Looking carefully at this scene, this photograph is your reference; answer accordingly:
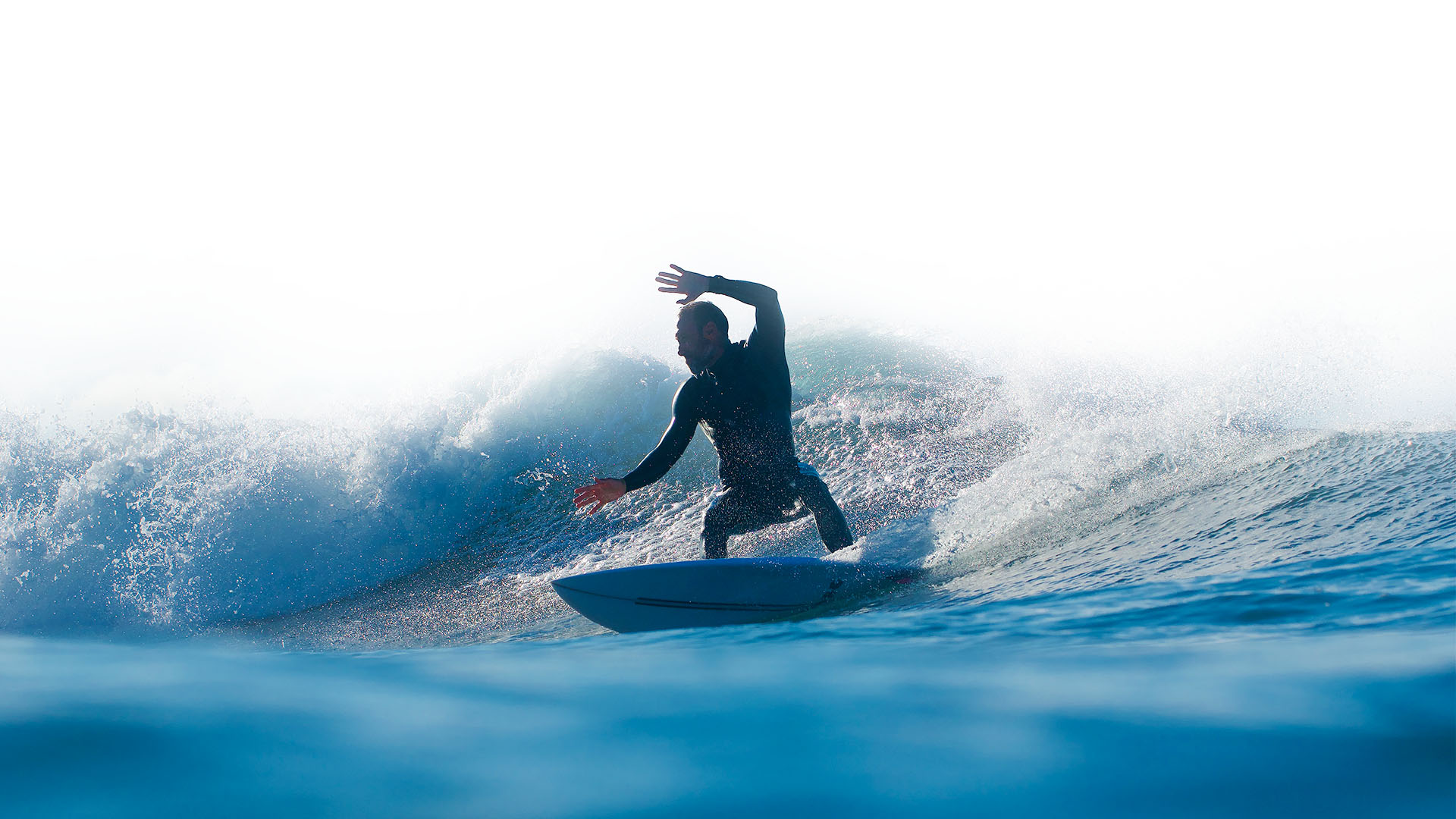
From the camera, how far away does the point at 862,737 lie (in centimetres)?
92

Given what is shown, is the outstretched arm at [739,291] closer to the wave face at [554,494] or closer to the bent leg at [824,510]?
the bent leg at [824,510]

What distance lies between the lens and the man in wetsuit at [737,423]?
3340mm

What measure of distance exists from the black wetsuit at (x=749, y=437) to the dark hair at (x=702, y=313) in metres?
0.09

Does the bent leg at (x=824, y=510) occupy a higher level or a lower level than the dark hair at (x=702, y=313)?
lower

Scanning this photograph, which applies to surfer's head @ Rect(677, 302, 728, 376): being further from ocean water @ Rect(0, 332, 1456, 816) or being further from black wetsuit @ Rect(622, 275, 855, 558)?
ocean water @ Rect(0, 332, 1456, 816)

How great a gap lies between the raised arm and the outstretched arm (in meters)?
0.48

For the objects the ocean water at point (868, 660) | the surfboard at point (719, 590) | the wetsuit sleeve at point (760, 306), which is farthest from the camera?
the wetsuit sleeve at point (760, 306)

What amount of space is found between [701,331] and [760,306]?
0.30 metres

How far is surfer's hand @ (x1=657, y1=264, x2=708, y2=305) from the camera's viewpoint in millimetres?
3301

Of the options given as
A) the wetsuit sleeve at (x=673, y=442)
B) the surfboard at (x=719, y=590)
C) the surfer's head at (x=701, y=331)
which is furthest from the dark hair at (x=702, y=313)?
the surfboard at (x=719, y=590)

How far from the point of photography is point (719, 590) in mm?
2914

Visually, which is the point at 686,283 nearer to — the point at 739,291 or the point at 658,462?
the point at 739,291

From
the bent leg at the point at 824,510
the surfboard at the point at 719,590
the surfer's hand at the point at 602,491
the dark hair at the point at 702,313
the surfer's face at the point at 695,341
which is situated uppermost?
the dark hair at the point at 702,313

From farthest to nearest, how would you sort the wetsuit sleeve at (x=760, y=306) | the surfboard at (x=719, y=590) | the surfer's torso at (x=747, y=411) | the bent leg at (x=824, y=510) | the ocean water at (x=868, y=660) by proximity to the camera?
1. the bent leg at (x=824, y=510)
2. the surfer's torso at (x=747, y=411)
3. the wetsuit sleeve at (x=760, y=306)
4. the surfboard at (x=719, y=590)
5. the ocean water at (x=868, y=660)
